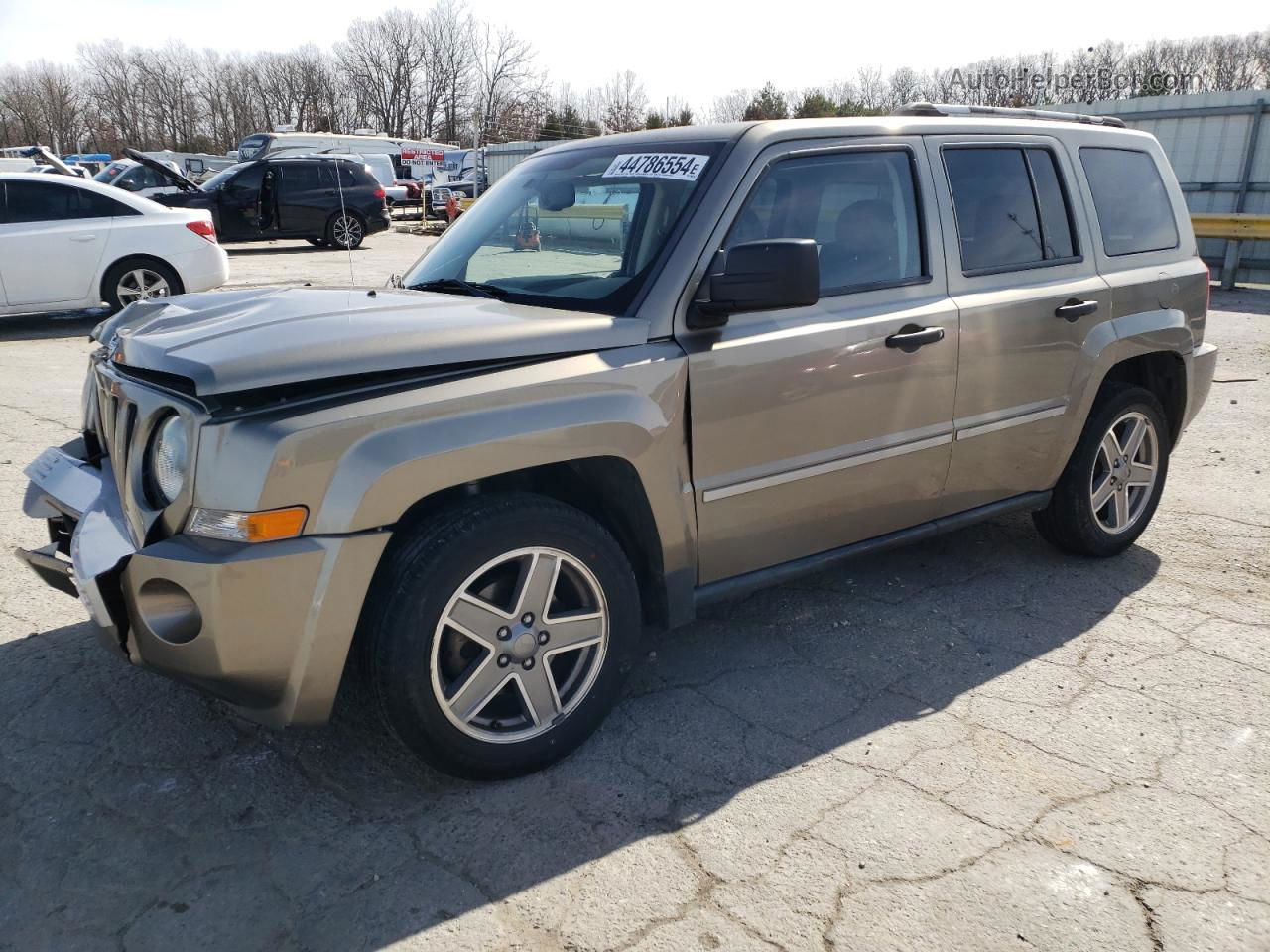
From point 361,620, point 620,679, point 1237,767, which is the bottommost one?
point 1237,767

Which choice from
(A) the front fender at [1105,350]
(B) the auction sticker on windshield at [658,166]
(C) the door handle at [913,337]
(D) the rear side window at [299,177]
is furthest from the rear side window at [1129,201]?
(D) the rear side window at [299,177]

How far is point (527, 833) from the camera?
2.64m

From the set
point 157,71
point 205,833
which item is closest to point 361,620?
point 205,833

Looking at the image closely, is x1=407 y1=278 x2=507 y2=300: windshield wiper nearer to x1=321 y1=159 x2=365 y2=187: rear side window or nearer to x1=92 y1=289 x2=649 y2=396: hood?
x1=92 y1=289 x2=649 y2=396: hood

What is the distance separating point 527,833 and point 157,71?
308 feet

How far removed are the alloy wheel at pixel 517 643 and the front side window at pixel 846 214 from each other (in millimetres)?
1202

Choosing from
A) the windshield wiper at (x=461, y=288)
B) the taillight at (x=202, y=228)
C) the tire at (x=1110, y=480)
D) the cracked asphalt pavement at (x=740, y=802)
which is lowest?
the cracked asphalt pavement at (x=740, y=802)

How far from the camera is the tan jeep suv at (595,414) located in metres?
2.42

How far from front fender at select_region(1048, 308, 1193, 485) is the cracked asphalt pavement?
28.8 inches

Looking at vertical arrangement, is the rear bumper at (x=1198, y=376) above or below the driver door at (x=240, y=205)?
below

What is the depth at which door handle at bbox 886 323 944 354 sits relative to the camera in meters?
3.40

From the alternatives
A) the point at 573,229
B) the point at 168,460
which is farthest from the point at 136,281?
the point at 168,460

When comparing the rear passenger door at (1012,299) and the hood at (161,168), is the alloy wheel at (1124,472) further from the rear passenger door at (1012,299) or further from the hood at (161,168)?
the hood at (161,168)

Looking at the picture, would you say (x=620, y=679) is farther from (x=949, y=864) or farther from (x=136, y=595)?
(x=136, y=595)
